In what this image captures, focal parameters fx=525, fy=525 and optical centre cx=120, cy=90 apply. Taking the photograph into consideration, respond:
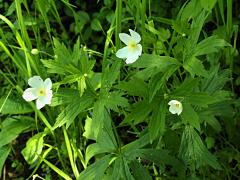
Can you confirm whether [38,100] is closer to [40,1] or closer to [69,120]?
[69,120]

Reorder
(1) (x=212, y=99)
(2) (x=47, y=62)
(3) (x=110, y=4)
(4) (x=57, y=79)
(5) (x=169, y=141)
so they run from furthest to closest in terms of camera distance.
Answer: (3) (x=110, y=4) < (4) (x=57, y=79) < (5) (x=169, y=141) < (2) (x=47, y=62) < (1) (x=212, y=99)

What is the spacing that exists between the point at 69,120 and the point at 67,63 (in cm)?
17

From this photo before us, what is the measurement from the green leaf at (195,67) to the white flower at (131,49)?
14cm

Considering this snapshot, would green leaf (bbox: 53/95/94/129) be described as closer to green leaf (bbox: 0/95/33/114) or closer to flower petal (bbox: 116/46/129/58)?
flower petal (bbox: 116/46/129/58)

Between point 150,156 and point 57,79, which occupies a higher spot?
point 57,79

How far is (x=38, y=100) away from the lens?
4.98ft

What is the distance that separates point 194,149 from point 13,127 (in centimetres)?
72

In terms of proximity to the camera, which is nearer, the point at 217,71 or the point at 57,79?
the point at 217,71

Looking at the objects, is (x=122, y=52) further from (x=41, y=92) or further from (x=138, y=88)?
(x=41, y=92)

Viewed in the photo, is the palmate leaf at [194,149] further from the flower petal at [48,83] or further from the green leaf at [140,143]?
the flower petal at [48,83]

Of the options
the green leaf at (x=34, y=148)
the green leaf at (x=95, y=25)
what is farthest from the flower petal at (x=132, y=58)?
the green leaf at (x=95, y=25)

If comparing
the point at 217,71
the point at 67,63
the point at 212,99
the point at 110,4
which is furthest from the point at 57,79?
the point at 212,99

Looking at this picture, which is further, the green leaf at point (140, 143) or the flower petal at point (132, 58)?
the green leaf at point (140, 143)

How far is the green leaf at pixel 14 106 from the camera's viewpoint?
1.87 metres
